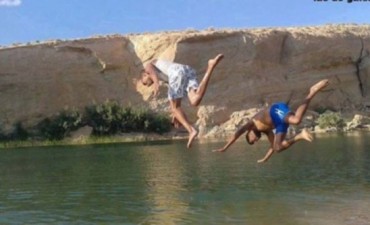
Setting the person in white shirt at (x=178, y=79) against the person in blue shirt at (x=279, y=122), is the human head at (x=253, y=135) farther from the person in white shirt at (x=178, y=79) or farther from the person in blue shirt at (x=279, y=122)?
the person in white shirt at (x=178, y=79)

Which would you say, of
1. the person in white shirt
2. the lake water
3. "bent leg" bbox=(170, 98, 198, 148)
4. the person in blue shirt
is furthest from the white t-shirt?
the lake water

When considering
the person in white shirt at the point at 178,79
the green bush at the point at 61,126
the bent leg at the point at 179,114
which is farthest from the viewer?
the green bush at the point at 61,126

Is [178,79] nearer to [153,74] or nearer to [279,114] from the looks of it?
[153,74]

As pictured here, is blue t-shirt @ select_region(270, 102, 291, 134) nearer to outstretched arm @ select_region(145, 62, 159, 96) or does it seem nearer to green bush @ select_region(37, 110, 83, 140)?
outstretched arm @ select_region(145, 62, 159, 96)

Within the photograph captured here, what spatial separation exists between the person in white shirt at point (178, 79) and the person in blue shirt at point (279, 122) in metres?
1.28

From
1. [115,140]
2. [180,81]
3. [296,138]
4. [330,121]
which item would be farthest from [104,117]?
[180,81]

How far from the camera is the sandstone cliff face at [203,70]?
51844 mm

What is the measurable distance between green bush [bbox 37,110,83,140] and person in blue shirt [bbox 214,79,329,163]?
124 ft

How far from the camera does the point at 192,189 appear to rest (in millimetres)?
20641

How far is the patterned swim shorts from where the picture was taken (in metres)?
10.3

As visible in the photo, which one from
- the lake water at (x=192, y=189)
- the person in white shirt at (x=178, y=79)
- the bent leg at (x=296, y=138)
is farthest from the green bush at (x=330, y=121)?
the person in white shirt at (x=178, y=79)

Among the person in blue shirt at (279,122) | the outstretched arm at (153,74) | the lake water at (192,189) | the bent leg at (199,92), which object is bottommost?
the lake water at (192,189)

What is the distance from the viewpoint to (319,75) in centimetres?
5781

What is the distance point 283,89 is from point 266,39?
13.6 feet
